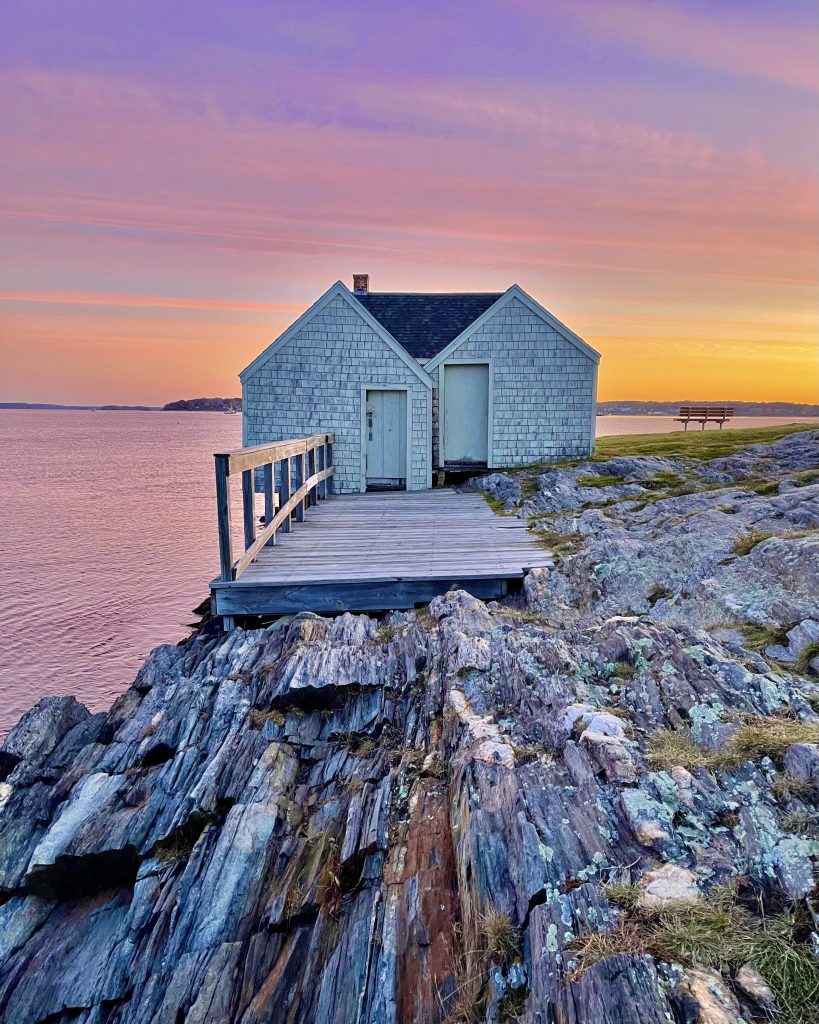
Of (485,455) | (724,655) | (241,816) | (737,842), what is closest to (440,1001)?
(737,842)

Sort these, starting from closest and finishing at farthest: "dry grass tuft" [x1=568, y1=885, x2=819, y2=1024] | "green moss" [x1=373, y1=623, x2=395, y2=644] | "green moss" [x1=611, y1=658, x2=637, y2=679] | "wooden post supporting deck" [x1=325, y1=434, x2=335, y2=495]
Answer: "dry grass tuft" [x1=568, y1=885, x2=819, y2=1024] < "green moss" [x1=611, y1=658, x2=637, y2=679] < "green moss" [x1=373, y1=623, x2=395, y2=644] < "wooden post supporting deck" [x1=325, y1=434, x2=335, y2=495]

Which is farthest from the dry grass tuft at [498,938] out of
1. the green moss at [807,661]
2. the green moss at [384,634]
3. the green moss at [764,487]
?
the green moss at [764,487]

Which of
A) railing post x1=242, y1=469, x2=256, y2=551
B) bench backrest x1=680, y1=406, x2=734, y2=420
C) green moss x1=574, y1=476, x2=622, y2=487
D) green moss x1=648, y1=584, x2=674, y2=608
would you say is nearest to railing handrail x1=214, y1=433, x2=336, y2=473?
railing post x1=242, y1=469, x2=256, y2=551

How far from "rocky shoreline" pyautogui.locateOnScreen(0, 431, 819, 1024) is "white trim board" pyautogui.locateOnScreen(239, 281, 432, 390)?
960 cm

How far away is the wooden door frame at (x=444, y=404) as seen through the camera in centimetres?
1617

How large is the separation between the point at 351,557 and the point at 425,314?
469 inches

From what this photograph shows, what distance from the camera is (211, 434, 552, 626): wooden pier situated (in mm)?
7176

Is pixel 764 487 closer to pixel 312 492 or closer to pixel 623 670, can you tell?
pixel 623 670

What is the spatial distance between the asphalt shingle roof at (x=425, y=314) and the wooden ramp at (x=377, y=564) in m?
7.63

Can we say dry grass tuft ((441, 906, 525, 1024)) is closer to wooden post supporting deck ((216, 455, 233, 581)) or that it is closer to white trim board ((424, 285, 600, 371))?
wooden post supporting deck ((216, 455, 233, 581))

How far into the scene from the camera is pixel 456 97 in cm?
1605

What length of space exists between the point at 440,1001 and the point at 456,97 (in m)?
18.7

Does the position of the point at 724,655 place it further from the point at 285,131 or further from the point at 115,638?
the point at 285,131

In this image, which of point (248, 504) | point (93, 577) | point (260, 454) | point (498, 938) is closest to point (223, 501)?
point (248, 504)
